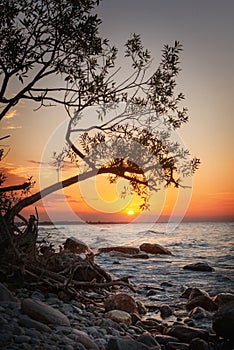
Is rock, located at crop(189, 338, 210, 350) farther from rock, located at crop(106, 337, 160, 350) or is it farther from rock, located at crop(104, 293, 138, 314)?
rock, located at crop(104, 293, 138, 314)

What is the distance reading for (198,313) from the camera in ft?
37.7

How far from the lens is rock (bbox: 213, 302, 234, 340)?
9375 millimetres

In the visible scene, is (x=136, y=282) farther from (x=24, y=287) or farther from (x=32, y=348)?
(x=32, y=348)

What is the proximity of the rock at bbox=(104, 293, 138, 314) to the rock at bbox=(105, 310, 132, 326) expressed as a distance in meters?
0.74

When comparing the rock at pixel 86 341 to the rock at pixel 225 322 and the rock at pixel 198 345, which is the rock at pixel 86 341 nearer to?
the rock at pixel 198 345

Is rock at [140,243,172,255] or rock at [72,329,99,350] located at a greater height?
rock at [72,329,99,350]

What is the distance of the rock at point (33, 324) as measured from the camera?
6.95 metres

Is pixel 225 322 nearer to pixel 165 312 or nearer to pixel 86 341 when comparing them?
pixel 165 312

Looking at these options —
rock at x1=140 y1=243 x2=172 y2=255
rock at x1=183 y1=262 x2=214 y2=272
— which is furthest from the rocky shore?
rock at x1=140 y1=243 x2=172 y2=255

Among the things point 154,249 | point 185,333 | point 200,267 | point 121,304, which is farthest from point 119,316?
point 154,249

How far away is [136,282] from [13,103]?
952cm

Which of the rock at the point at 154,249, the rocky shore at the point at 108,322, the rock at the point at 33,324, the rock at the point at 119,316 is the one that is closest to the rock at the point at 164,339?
the rocky shore at the point at 108,322

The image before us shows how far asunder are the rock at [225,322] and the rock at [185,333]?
1.02ft

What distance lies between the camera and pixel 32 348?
19.8 feet
